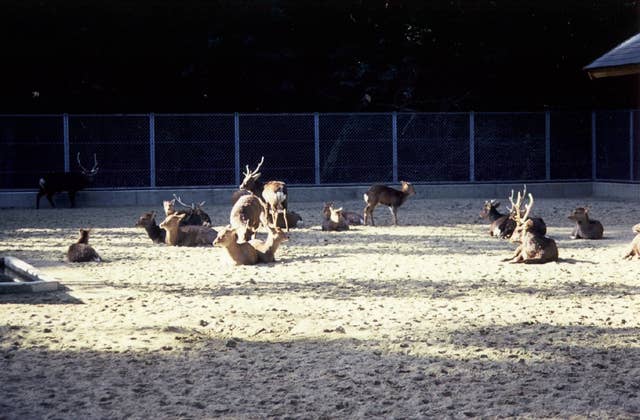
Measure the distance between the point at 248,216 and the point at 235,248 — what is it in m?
2.40

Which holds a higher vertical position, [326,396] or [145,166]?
[145,166]

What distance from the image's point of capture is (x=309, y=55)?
1200 inches

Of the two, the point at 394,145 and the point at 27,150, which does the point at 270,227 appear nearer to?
the point at 394,145

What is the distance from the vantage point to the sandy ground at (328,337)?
21.1 ft

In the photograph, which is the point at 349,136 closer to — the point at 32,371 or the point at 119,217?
the point at 119,217

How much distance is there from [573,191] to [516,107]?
16.3 ft

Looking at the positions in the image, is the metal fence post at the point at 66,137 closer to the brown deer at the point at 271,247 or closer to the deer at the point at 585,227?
the brown deer at the point at 271,247

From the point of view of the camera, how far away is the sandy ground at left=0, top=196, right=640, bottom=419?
644cm

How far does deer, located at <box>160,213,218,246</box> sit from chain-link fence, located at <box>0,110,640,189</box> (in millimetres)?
9892

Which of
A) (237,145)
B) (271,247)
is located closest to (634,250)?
(271,247)

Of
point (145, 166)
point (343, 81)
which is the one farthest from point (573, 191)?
point (145, 166)

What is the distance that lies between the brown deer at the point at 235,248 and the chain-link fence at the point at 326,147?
41.2 feet

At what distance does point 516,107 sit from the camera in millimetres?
31125

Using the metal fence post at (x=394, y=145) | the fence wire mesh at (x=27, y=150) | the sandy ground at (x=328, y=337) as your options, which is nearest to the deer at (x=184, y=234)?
the sandy ground at (x=328, y=337)
